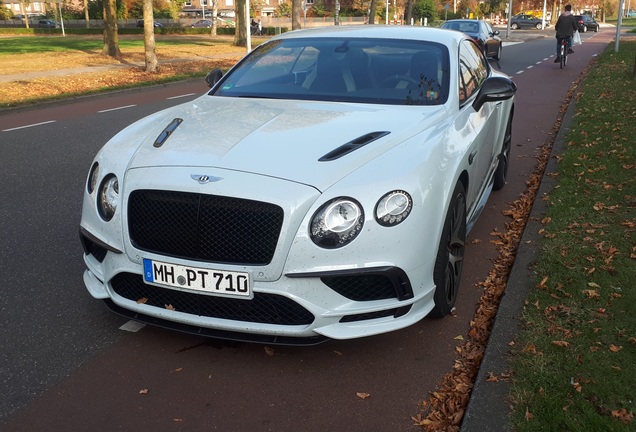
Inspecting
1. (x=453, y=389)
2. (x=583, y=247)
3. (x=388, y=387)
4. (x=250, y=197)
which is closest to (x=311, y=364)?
(x=388, y=387)

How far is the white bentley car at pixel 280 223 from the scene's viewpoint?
316 cm

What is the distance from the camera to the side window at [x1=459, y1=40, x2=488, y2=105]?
15.9 ft

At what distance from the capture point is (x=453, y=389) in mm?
3270

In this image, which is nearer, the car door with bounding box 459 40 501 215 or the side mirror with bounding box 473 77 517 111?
the car door with bounding box 459 40 501 215

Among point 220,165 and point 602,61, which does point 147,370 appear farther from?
point 602,61

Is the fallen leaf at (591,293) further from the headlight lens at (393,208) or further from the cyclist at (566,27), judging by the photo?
the cyclist at (566,27)

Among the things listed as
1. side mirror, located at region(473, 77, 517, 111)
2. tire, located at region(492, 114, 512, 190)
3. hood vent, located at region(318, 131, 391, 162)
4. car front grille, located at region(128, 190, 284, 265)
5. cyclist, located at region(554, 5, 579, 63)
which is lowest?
tire, located at region(492, 114, 512, 190)

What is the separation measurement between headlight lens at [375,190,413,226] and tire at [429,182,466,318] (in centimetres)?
39

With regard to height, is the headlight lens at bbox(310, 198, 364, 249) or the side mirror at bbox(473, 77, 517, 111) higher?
the side mirror at bbox(473, 77, 517, 111)

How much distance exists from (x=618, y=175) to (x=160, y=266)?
535 cm

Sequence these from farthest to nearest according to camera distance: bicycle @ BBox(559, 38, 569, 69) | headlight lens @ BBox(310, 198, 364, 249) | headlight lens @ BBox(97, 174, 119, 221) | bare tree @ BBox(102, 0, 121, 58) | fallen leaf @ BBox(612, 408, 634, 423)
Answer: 1. bare tree @ BBox(102, 0, 121, 58)
2. bicycle @ BBox(559, 38, 569, 69)
3. headlight lens @ BBox(97, 174, 119, 221)
4. headlight lens @ BBox(310, 198, 364, 249)
5. fallen leaf @ BBox(612, 408, 634, 423)

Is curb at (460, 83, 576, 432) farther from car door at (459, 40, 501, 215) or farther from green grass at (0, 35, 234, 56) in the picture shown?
green grass at (0, 35, 234, 56)

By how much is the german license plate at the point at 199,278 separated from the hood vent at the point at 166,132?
0.76 metres

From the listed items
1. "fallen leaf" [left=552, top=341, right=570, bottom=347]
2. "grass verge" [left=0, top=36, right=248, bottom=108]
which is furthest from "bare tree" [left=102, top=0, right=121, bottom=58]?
"fallen leaf" [left=552, top=341, right=570, bottom=347]
